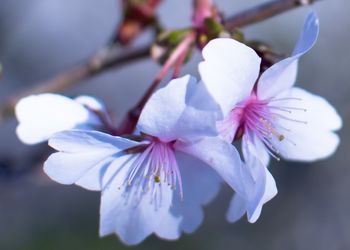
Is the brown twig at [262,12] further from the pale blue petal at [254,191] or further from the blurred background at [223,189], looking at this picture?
the blurred background at [223,189]

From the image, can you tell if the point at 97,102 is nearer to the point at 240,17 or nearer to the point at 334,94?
the point at 240,17

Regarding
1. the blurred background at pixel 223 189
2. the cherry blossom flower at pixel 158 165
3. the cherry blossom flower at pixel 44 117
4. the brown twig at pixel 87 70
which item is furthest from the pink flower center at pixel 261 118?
the blurred background at pixel 223 189

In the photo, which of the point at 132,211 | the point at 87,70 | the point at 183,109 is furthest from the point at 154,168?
the point at 87,70

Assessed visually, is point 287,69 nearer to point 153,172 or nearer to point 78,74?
Answer: point 153,172

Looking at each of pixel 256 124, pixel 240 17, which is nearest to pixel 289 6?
pixel 240 17

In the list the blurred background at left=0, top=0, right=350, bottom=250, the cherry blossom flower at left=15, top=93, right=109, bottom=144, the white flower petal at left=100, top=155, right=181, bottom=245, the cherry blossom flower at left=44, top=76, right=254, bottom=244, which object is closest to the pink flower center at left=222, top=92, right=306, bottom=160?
the cherry blossom flower at left=44, top=76, right=254, bottom=244

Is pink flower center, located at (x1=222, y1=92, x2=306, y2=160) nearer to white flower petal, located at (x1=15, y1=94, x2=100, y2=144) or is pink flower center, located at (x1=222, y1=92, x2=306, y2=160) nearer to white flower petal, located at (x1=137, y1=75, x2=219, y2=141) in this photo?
white flower petal, located at (x1=137, y1=75, x2=219, y2=141)
